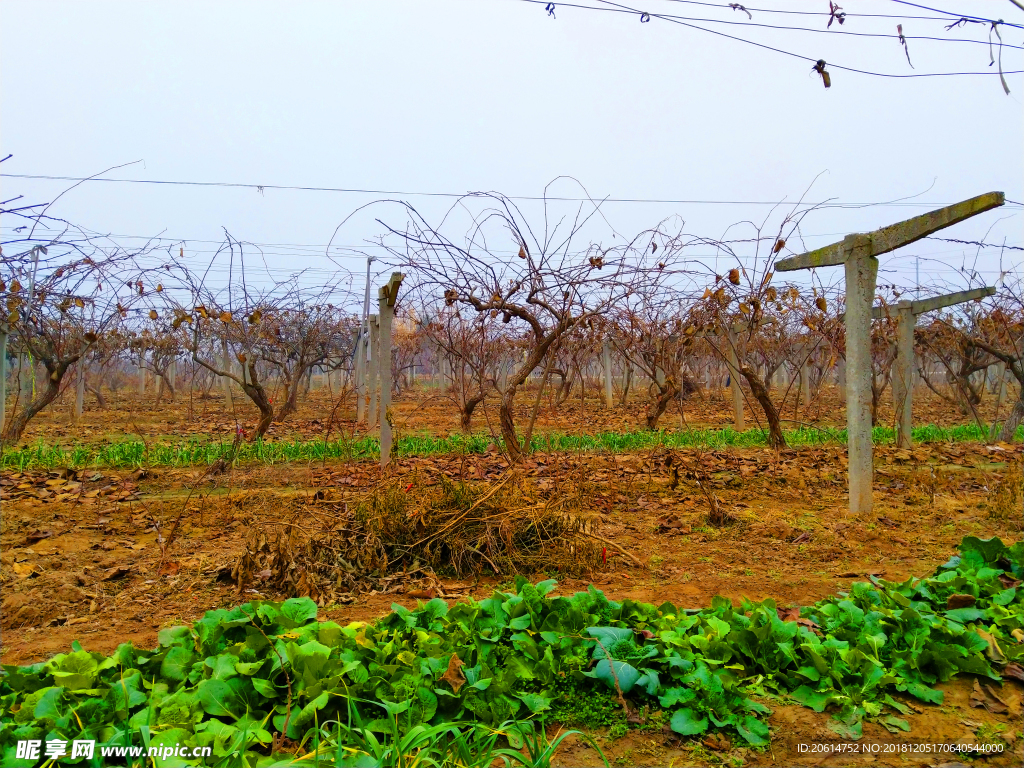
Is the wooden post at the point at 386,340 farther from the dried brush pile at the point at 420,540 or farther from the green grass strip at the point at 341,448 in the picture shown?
the dried brush pile at the point at 420,540

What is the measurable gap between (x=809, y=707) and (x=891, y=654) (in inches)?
18.8

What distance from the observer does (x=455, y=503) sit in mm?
4379

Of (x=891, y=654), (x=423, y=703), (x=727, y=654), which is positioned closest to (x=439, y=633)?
(x=423, y=703)

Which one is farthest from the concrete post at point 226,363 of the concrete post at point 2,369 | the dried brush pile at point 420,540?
the dried brush pile at point 420,540

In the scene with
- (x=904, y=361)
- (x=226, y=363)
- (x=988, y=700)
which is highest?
(x=226, y=363)

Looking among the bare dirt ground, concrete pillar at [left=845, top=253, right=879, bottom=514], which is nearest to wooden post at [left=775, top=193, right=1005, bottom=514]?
concrete pillar at [left=845, top=253, right=879, bottom=514]

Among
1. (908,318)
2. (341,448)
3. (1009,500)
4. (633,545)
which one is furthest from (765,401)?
(341,448)

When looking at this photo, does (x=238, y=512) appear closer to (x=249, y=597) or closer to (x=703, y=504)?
(x=249, y=597)

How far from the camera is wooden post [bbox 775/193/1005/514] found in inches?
205

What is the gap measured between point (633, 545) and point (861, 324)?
253cm

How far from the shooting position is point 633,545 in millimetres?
4695

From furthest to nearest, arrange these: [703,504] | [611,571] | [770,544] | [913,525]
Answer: [703,504] < [913,525] < [770,544] < [611,571]

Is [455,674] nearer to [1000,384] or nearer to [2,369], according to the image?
[2,369]

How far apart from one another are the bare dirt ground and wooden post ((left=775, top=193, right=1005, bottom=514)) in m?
0.39
